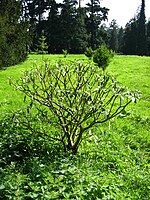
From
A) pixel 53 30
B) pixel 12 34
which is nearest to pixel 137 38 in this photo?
pixel 53 30

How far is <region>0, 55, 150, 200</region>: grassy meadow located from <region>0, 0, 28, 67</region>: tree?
1039cm

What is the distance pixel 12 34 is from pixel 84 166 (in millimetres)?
16607

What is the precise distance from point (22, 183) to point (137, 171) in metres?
2.07

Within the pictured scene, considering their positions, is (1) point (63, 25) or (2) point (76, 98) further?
(1) point (63, 25)

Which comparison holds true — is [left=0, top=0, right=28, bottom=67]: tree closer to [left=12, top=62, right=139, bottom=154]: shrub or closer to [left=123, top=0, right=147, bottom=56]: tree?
[left=12, top=62, right=139, bottom=154]: shrub

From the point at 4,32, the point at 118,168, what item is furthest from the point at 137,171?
the point at 4,32

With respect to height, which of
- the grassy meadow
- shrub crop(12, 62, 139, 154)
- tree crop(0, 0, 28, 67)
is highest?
tree crop(0, 0, 28, 67)

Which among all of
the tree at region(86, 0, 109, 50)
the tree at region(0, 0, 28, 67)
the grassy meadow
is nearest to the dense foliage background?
the tree at region(86, 0, 109, 50)

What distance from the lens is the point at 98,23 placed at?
132 feet

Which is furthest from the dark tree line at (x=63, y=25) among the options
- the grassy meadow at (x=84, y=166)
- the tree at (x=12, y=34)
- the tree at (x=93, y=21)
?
the grassy meadow at (x=84, y=166)

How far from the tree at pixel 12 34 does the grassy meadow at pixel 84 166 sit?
10394 mm

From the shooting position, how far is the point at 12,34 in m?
19.6

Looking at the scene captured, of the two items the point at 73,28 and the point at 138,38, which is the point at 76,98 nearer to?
the point at 73,28

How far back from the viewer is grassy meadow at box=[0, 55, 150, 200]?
3.25 meters
